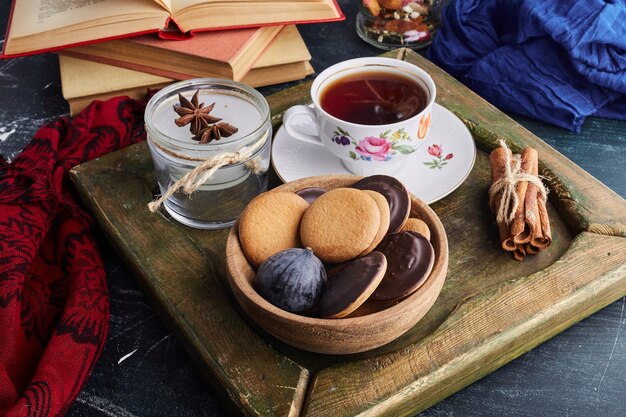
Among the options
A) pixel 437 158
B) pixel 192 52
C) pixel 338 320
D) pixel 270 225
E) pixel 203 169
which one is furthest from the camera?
pixel 192 52

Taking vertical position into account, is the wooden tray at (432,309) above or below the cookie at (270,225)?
below

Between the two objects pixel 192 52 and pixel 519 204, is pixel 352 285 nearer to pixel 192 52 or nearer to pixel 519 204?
pixel 519 204

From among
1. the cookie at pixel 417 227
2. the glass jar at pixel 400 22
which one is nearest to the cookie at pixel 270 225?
the cookie at pixel 417 227

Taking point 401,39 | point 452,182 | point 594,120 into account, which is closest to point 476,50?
point 401,39

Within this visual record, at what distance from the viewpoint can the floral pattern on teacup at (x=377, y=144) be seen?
3.18 feet

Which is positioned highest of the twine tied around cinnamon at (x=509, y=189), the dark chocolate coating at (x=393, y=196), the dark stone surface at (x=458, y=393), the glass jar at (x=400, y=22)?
the dark chocolate coating at (x=393, y=196)

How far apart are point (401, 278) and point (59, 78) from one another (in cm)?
94

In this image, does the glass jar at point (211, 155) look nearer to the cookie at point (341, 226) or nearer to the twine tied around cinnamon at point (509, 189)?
the cookie at point (341, 226)

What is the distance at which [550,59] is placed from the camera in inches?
49.3

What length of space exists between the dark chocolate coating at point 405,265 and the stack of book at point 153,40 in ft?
1.90

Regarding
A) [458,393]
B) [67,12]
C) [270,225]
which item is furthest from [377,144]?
[67,12]

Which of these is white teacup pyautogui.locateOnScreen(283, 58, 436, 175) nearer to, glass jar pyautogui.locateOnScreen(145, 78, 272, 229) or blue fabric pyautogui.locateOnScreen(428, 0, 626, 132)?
glass jar pyautogui.locateOnScreen(145, 78, 272, 229)

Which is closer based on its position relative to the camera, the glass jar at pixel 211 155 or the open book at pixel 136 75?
the glass jar at pixel 211 155

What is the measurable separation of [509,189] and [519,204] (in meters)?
0.02
